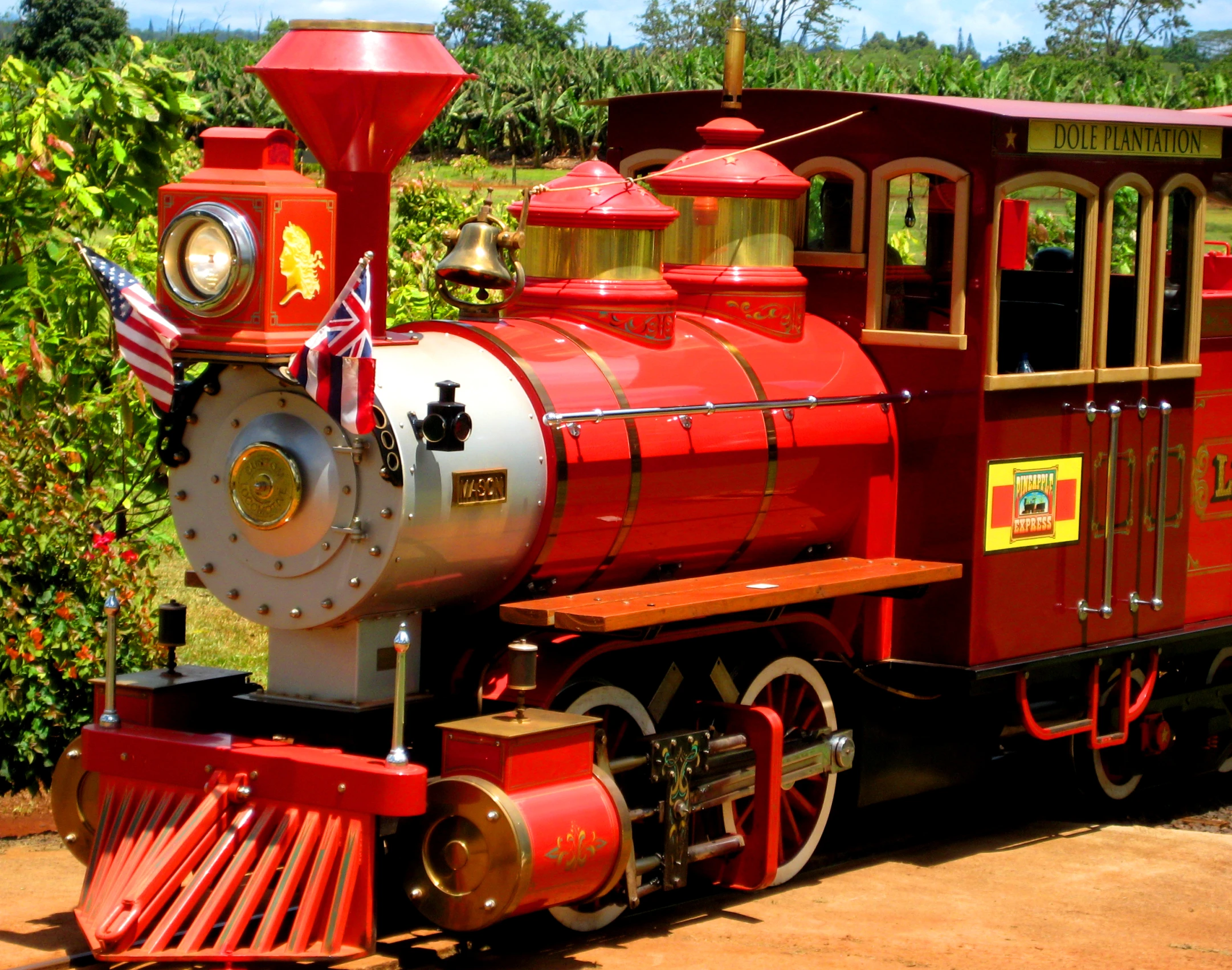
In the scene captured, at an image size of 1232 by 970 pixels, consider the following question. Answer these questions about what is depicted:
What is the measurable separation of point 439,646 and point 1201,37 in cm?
12473

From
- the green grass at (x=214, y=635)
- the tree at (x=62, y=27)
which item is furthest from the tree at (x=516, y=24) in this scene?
the green grass at (x=214, y=635)

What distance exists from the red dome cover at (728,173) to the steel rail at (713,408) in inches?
34.0

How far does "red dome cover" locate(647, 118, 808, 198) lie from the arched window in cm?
43

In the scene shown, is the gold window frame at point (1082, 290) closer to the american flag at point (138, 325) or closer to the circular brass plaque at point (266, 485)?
the circular brass plaque at point (266, 485)

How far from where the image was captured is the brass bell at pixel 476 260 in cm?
641

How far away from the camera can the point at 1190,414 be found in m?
8.34

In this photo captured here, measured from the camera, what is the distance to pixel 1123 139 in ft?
25.3

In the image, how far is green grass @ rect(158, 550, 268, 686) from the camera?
1045cm

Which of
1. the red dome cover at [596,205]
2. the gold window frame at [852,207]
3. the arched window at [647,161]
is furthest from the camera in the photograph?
the arched window at [647,161]

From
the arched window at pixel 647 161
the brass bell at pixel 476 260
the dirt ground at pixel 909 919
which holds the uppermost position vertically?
the arched window at pixel 647 161

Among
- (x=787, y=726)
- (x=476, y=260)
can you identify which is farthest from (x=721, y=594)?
(x=476, y=260)

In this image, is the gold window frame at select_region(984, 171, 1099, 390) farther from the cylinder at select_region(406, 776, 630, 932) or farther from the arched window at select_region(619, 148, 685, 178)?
the cylinder at select_region(406, 776, 630, 932)

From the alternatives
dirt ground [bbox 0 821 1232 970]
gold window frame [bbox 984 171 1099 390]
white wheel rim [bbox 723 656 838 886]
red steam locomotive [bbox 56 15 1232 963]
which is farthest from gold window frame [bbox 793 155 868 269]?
dirt ground [bbox 0 821 1232 970]

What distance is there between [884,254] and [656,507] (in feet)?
5.42
